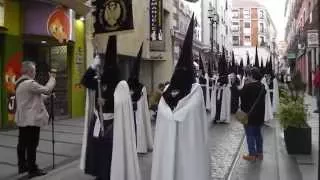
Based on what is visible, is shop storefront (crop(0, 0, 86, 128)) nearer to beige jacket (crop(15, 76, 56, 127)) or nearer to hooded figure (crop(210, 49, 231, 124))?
hooded figure (crop(210, 49, 231, 124))

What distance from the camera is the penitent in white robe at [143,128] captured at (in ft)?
38.7

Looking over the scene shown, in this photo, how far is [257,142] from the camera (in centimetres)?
1112

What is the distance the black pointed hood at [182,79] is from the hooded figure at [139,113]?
194 inches

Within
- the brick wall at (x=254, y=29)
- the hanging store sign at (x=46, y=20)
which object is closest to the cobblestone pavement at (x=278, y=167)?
the hanging store sign at (x=46, y=20)

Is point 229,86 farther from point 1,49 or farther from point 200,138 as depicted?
point 200,138

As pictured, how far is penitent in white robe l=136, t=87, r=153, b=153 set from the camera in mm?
11792

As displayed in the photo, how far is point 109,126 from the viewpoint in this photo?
8.02 metres

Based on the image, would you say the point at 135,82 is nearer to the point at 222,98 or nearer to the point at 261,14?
the point at 222,98

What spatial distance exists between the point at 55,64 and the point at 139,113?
8.59 m

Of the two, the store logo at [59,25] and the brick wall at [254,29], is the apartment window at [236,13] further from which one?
the store logo at [59,25]

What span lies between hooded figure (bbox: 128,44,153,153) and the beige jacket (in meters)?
2.97

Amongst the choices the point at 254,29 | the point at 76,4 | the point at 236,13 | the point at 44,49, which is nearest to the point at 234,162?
the point at 76,4

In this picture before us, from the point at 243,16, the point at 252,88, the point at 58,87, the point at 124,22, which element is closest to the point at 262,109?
the point at 252,88

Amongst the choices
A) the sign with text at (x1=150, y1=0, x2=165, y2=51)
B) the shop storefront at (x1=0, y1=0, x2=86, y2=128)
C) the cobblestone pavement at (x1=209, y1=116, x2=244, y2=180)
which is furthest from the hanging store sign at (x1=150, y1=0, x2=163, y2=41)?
the cobblestone pavement at (x1=209, y1=116, x2=244, y2=180)
